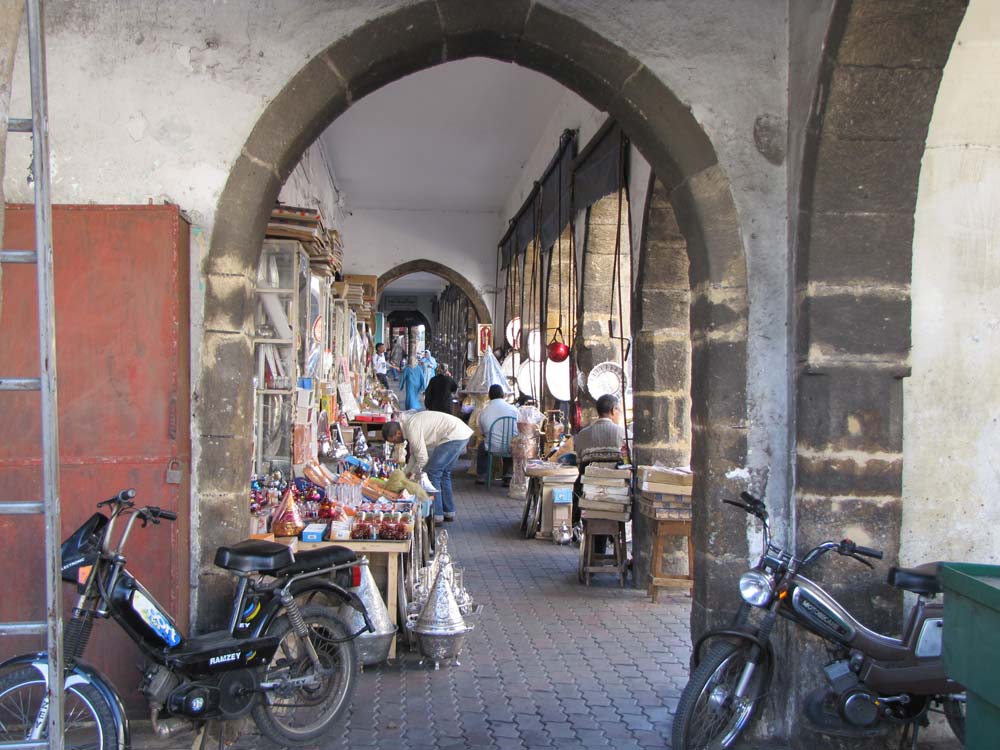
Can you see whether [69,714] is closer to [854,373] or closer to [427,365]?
[854,373]

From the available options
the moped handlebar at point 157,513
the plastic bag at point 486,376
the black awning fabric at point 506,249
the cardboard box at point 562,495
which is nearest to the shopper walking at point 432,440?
the cardboard box at point 562,495

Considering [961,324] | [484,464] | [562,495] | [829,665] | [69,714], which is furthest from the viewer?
[484,464]

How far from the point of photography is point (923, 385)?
4.16 m

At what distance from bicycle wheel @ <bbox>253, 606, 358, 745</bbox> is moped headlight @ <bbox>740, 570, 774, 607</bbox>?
163 centimetres

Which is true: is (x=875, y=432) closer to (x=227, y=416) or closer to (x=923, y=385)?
(x=923, y=385)

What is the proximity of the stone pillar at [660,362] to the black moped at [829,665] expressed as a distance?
10.2 feet

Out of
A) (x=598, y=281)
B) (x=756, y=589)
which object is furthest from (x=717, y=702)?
(x=598, y=281)

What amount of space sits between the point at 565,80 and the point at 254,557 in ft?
8.29

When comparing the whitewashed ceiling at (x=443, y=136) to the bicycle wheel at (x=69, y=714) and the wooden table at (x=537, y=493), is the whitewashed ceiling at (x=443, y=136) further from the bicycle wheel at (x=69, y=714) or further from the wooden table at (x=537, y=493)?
the bicycle wheel at (x=69, y=714)

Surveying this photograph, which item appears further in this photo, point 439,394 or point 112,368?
point 439,394

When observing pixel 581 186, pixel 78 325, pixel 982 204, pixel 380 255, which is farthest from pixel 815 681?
pixel 380 255

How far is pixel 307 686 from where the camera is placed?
13.0 ft

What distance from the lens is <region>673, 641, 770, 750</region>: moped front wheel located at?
3.75 metres

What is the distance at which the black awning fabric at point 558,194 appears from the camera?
10.0 meters
